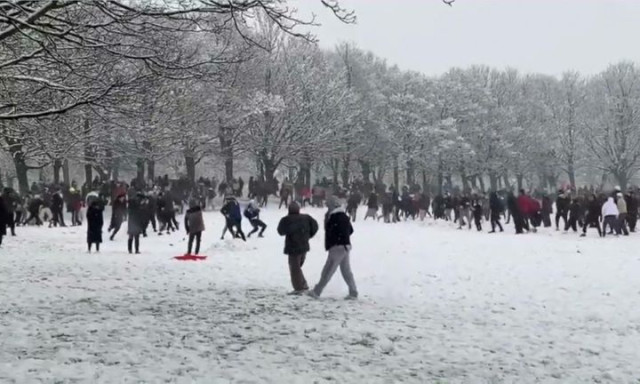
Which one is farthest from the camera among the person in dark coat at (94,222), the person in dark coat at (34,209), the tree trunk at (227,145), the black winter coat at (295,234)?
the tree trunk at (227,145)

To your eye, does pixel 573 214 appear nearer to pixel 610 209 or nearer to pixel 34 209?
pixel 610 209

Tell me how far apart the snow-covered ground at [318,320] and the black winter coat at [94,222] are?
986mm

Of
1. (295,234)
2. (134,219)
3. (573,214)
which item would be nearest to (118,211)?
(134,219)

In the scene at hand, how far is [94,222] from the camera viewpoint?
A: 66.9 feet

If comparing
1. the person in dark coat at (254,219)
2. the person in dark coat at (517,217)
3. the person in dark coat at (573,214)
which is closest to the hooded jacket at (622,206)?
the person in dark coat at (573,214)

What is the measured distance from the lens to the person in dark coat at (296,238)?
12.9m

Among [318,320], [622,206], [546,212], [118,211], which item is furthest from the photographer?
[546,212]

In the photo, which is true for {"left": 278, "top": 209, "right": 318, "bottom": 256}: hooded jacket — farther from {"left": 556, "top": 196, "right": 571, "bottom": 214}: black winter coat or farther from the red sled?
{"left": 556, "top": 196, "right": 571, "bottom": 214}: black winter coat

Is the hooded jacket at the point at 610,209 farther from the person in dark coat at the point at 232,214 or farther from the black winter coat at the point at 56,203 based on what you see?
the black winter coat at the point at 56,203

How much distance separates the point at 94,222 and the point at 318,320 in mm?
11887

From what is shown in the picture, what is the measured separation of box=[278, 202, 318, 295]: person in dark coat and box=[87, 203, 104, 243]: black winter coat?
354 inches

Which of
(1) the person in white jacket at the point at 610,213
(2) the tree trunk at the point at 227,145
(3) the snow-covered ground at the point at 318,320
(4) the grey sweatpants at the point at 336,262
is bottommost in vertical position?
(3) the snow-covered ground at the point at 318,320

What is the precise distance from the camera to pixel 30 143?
2808 centimetres

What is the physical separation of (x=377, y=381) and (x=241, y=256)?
1277 cm
